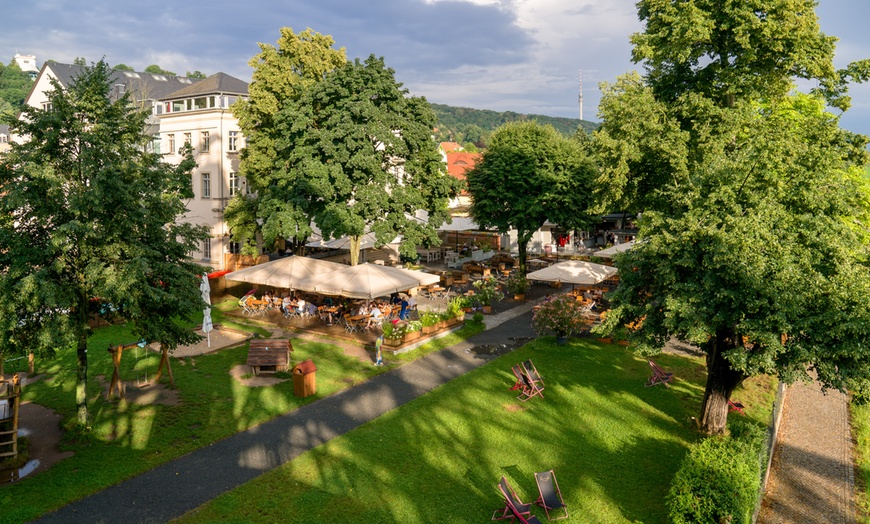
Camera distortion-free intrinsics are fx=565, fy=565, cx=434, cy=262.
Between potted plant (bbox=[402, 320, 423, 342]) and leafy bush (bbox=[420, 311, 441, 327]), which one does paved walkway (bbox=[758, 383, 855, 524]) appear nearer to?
potted plant (bbox=[402, 320, 423, 342])

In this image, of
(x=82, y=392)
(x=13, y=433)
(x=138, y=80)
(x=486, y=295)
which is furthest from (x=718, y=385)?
(x=138, y=80)

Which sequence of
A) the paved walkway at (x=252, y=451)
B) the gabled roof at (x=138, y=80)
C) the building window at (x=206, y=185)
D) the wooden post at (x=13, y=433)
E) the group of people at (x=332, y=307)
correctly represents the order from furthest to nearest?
1. the gabled roof at (x=138, y=80)
2. the building window at (x=206, y=185)
3. the group of people at (x=332, y=307)
4. the wooden post at (x=13, y=433)
5. the paved walkway at (x=252, y=451)

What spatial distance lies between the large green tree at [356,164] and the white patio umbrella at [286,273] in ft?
5.83

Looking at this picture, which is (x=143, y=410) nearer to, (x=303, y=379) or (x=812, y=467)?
(x=303, y=379)

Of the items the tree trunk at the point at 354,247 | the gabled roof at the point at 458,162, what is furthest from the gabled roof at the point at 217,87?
the gabled roof at the point at 458,162

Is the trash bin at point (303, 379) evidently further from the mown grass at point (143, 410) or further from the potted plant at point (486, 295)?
the potted plant at point (486, 295)

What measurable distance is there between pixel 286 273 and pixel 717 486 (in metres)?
18.6

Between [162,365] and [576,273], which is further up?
[576,273]

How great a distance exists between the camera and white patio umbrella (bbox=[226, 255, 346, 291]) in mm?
23344

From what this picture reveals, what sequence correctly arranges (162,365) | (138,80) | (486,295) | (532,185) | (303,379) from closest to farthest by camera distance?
(303,379)
(162,365)
(486,295)
(532,185)
(138,80)


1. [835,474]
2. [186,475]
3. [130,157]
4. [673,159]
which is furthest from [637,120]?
[186,475]

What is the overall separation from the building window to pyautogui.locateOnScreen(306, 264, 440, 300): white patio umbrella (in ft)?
59.9

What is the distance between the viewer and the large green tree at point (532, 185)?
29.6 meters

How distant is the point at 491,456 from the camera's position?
1238 cm
